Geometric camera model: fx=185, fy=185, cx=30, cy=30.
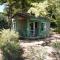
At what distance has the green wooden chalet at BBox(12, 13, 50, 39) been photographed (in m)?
26.0

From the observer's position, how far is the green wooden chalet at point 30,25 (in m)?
26.0

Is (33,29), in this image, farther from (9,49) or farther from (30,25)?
(9,49)

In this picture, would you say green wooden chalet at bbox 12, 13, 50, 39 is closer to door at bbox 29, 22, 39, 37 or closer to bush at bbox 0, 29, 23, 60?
door at bbox 29, 22, 39, 37

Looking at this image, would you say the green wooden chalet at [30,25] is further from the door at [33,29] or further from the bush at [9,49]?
the bush at [9,49]

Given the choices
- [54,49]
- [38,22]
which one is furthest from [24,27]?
[54,49]

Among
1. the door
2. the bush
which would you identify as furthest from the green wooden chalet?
the bush

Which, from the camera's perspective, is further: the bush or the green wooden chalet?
the green wooden chalet

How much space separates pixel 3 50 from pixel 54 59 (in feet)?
15.8

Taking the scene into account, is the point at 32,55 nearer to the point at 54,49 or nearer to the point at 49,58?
the point at 49,58

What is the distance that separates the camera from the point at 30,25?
26.5 metres

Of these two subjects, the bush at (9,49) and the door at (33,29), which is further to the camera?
the door at (33,29)

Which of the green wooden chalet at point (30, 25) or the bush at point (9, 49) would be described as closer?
the bush at point (9, 49)

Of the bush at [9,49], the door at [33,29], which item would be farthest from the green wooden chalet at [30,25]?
the bush at [9,49]

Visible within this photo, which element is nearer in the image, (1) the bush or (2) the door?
(1) the bush
